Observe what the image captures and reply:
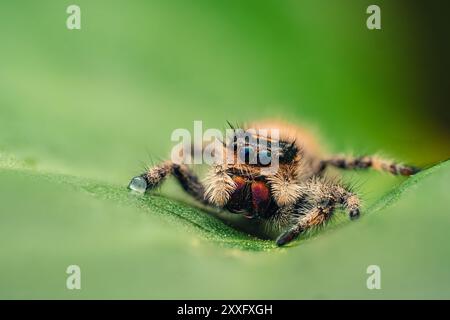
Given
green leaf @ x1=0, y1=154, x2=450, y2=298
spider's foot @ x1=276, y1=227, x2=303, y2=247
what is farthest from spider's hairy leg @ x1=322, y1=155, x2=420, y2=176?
green leaf @ x1=0, y1=154, x2=450, y2=298

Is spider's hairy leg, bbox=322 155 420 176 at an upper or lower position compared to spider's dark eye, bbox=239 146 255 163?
upper

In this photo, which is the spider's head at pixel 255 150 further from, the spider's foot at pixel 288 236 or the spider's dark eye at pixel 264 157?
the spider's foot at pixel 288 236

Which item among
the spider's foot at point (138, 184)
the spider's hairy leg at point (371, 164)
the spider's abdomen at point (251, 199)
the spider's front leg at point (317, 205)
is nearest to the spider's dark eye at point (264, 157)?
the spider's abdomen at point (251, 199)

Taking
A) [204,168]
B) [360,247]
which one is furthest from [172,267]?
[204,168]

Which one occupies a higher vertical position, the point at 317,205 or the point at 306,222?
the point at 317,205

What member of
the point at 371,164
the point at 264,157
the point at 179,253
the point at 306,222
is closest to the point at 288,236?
the point at 306,222

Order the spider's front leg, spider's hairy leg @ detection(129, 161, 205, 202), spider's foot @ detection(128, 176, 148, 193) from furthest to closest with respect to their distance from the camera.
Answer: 1. spider's hairy leg @ detection(129, 161, 205, 202)
2. spider's foot @ detection(128, 176, 148, 193)
3. the spider's front leg

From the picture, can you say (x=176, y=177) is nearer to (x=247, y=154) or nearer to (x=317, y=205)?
(x=247, y=154)

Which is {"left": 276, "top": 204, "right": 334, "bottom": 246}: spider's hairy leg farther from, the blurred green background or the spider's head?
the spider's head
